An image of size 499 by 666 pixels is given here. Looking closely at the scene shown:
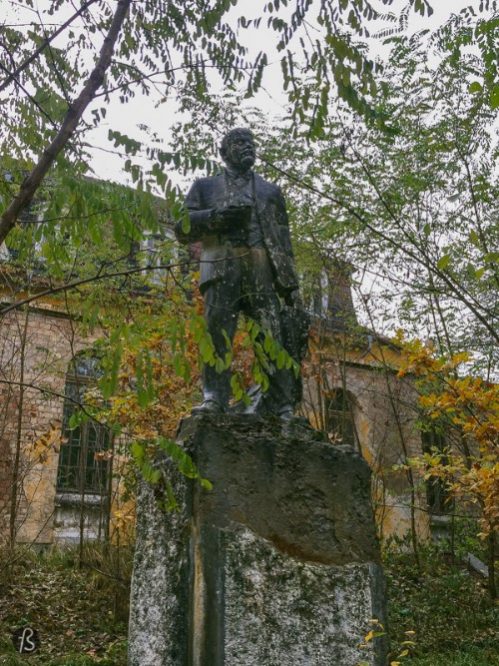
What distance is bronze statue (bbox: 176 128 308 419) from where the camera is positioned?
169 inches

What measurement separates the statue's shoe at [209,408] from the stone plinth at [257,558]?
86 mm

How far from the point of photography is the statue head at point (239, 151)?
15.4 feet

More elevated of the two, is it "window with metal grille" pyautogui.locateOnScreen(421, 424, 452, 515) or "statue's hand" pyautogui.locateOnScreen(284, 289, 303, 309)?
"window with metal grille" pyautogui.locateOnScreen(421, 424, 452, 515)

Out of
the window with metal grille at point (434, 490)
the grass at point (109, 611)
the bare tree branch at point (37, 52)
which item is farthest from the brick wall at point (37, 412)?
the bare tree branch at point (37, 52)

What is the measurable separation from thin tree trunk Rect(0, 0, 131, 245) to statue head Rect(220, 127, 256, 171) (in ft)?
5.17

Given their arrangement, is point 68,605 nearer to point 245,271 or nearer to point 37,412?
point 37,412

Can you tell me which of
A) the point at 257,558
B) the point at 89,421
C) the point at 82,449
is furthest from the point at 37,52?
the point at 82,449

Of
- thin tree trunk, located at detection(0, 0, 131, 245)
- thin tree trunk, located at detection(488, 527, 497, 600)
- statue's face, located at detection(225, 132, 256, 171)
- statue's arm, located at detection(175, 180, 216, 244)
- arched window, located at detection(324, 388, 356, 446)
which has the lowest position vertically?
thin tree trunk, located at detection(488, 527, 497, 600)

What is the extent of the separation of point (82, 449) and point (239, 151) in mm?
7637

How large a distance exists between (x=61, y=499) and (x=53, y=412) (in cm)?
162

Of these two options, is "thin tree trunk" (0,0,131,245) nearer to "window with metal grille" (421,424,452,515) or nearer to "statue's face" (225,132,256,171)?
"statue's face" (225,132,256,171)

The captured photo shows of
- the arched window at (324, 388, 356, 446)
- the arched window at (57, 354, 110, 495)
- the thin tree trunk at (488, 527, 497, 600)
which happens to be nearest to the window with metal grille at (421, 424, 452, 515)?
the arched window at (324, 388, 356, 446)

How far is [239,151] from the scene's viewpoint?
15.4 feet

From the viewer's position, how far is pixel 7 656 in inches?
283
